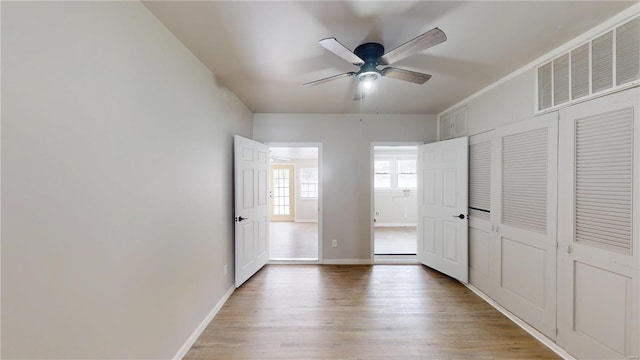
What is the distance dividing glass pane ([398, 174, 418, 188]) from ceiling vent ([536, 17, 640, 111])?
497 centimetres

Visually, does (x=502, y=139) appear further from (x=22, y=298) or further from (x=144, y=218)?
(x=22, y=298)

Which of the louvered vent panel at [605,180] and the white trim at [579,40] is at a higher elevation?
the white trim at [579,40]

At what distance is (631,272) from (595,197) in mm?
512

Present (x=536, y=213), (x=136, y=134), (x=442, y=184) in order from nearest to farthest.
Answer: (x=136, y=134), (x=536, y=213), (x=442, y=184)

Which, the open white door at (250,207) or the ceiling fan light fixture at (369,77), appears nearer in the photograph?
the ceiling fan light fixture at (369,77)

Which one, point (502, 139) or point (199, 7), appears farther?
point (502, 139)

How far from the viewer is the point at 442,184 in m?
3.43

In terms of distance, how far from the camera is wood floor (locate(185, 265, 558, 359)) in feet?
6.46

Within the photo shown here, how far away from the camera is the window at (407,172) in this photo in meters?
7.02

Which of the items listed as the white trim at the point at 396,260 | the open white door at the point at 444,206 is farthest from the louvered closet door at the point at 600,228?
the white trim at the point at 396,260

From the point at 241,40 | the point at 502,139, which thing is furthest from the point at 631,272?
the point at 241,40

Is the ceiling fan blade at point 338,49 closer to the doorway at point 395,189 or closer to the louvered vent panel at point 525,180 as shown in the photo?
the louvered vent panel at point 525,180

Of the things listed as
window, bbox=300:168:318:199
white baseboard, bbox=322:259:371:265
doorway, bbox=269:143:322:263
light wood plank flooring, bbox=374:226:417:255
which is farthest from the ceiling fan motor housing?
window, bbox=300:168:318:199

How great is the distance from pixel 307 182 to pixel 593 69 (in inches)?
278
